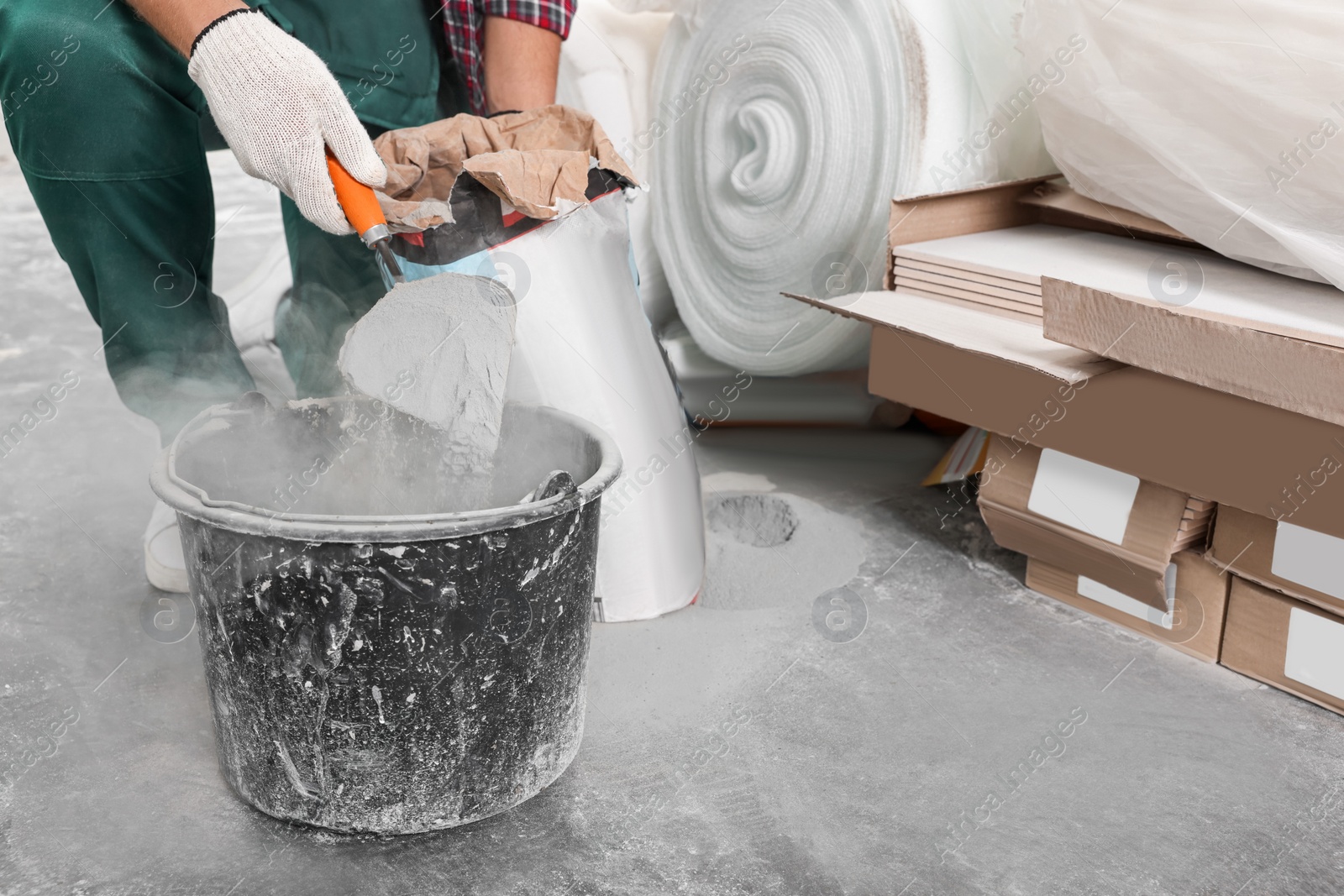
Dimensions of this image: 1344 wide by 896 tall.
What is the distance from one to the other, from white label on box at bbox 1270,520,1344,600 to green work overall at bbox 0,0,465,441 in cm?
132

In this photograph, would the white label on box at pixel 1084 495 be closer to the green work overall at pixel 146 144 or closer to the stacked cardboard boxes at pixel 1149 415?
the stacked cardboard boxes at pixel 1149 415

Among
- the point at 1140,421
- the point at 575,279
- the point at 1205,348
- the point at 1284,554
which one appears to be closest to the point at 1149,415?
the point at 1140,421

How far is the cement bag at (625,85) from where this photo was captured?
2076 mm

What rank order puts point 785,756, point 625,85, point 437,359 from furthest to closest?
point 625,85 → point 785,756 → point 437,359

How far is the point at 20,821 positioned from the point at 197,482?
387 mm

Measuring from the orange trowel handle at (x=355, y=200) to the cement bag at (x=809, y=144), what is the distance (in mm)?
906

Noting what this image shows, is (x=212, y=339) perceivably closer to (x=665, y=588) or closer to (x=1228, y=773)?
(x=665, y=588)

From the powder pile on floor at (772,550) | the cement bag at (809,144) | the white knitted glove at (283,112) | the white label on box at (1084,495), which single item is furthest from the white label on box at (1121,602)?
the white knitted glove at (283,112)

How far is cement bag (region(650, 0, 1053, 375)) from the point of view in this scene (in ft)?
5.74

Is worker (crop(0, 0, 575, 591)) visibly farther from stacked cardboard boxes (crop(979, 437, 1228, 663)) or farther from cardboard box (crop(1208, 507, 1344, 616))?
cardboard box (crop(1208, 507, 1344, 616))

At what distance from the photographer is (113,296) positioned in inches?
57.5

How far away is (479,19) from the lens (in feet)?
5.37

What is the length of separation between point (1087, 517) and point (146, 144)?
1.39 metres

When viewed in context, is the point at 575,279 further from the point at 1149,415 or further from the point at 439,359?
the point at 1149,415
